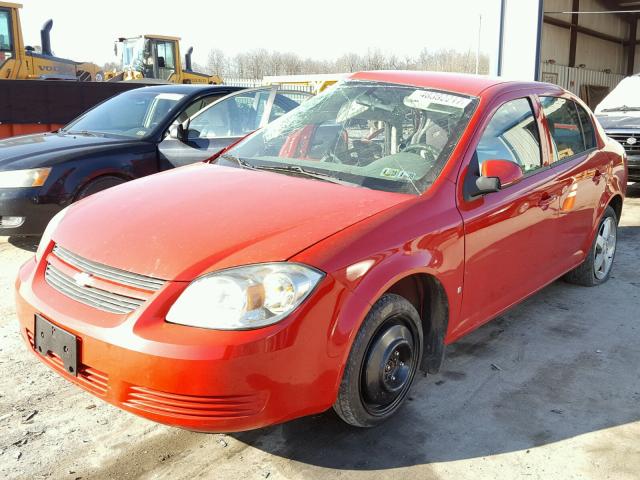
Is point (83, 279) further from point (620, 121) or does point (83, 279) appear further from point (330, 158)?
point (620, 121)

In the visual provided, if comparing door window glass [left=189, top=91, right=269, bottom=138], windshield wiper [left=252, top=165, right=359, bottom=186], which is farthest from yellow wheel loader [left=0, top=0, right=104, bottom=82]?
windshield wiper [left=252, top=165, right=359, bottom=186]

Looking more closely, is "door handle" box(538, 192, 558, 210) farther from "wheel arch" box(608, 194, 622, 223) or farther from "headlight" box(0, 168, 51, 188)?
"headlight" box(0, 168, 51, 188)

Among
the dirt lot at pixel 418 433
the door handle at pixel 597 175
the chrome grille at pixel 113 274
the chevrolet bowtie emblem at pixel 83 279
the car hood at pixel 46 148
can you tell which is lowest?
the dirt lot at pixel 418 433

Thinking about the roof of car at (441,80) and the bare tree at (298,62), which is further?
the bare tree at (298,62)

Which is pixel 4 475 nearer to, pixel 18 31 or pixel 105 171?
pixel 105 171

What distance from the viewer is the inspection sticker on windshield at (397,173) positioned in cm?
310

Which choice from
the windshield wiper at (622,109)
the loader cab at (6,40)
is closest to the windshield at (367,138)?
the windshield wiper at (622,109)

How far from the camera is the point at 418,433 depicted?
288cm

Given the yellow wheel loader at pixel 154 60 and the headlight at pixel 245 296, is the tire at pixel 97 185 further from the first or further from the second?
the yellow wheel loader at pixel 154 60

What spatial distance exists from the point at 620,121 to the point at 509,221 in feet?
23.0

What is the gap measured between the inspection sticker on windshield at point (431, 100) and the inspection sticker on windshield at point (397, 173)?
1.77 ft

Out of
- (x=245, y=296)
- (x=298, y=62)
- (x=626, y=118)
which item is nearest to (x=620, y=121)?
(x=626, y=118)

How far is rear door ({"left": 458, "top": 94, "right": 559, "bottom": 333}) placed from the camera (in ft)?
10.5

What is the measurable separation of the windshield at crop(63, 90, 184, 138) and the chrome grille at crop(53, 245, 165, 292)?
365cm
